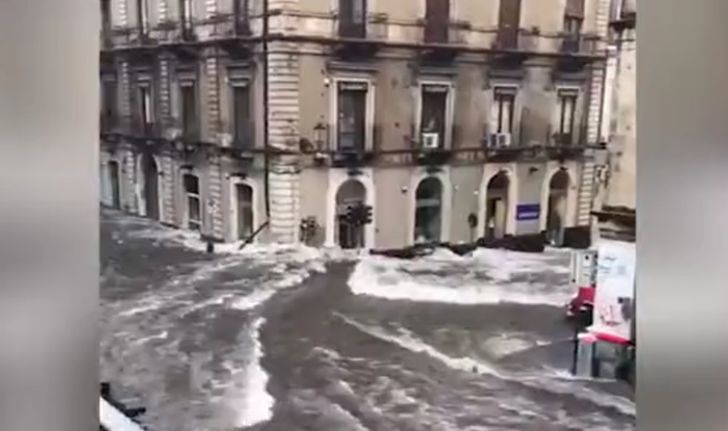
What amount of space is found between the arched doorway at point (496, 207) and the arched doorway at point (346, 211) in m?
0.18

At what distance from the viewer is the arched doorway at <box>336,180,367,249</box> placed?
124 cm

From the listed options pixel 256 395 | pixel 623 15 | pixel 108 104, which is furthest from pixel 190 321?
pixel 623 15

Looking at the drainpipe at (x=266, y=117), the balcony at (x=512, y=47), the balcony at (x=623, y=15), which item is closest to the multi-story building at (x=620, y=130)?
the balcony at (x=623, y=15)

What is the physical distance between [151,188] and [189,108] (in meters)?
0.15

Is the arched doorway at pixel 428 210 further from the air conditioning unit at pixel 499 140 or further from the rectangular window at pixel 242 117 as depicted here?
the rectangular window at pixel 242 117

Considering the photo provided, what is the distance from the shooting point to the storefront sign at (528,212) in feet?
4.05

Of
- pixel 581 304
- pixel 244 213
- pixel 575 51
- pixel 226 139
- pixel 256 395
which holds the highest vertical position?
pixel 575 51

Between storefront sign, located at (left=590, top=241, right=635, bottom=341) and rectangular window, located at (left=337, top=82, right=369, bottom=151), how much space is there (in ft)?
1.22

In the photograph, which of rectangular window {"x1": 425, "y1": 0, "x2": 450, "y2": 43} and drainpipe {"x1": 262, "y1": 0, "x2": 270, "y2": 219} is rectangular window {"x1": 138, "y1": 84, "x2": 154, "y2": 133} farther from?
rectangular window {"x1": 425, "y1": 0, "x2": 450, "y2": 43}

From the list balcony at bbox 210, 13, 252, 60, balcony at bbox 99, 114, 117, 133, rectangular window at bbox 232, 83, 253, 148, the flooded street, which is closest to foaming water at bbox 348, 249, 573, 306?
the flooded street

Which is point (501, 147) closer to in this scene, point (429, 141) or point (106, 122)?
point (429, 141)

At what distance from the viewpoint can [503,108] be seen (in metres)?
1.21

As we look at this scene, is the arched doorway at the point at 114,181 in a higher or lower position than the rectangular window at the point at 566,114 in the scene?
lower
